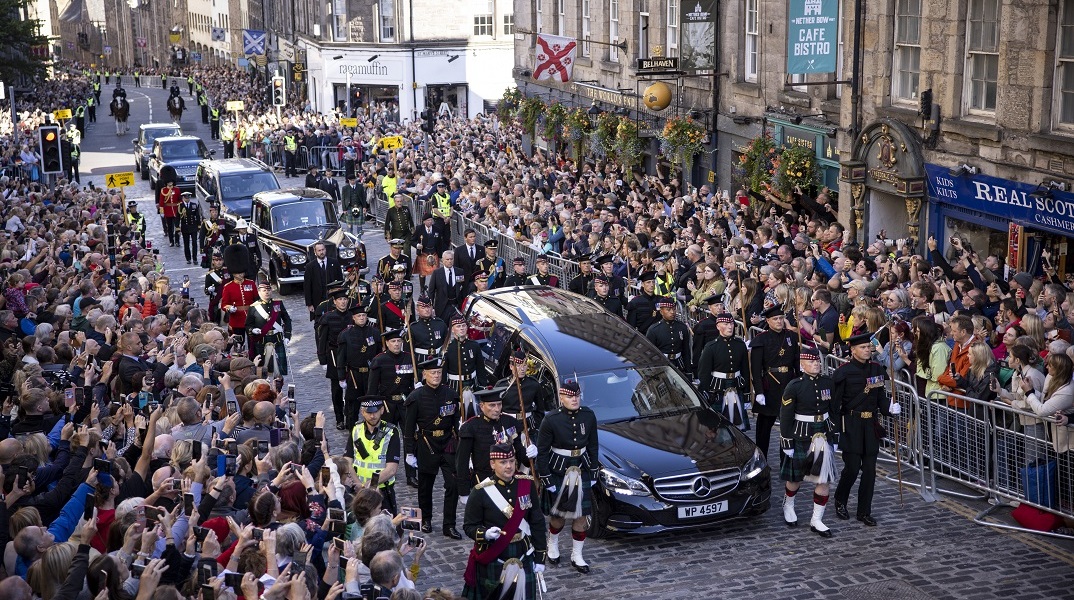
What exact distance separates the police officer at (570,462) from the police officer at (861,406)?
2407 mm

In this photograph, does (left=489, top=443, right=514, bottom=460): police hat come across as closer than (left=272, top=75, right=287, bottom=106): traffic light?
Yes

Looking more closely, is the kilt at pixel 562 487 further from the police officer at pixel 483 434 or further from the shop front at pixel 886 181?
the shop front at pixel 886 181

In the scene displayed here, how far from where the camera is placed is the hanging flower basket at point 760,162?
23125mm

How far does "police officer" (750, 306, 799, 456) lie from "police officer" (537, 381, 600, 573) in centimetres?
314

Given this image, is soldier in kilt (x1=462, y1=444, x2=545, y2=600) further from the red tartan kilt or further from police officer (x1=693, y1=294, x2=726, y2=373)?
the red tartan kilt

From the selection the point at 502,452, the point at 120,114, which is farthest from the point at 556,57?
the point at 120,114

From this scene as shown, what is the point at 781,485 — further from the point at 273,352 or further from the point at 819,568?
the point at 273,352

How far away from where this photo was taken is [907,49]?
19656 millimetres

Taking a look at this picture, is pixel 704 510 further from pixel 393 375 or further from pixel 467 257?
pixel 467 257

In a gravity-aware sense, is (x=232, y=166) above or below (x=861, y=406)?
above

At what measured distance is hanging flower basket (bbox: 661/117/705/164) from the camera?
1070 inches

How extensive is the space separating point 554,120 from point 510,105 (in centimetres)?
447

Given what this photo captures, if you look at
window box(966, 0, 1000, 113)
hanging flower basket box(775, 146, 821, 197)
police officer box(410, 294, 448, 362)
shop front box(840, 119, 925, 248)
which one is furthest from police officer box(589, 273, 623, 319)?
hanging flower basket box(775, 146, 821, 197)

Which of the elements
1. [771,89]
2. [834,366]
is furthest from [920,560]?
[771,89]
